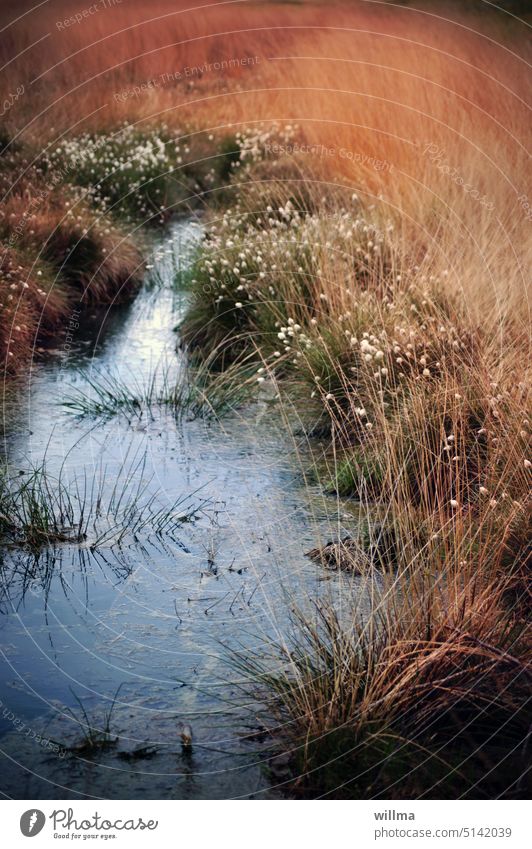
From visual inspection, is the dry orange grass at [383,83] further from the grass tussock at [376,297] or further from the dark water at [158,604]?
the dark water at [158,604]

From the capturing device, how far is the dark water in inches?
136

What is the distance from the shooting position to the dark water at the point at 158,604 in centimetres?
346

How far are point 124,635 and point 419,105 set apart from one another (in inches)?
236

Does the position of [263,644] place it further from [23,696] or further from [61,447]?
[61,447]

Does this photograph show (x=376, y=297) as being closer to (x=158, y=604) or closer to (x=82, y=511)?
(x=82, y=511)

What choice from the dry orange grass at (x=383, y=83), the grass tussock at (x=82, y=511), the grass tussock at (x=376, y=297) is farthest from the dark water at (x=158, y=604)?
the dry orange grass at (x=383, y=83)

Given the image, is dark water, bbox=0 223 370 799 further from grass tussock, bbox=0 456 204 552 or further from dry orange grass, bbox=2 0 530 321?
dry orange grass, bbox=2 0 530 321

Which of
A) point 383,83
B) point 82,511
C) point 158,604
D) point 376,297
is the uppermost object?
point 383,83

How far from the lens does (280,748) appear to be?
3.45 meters

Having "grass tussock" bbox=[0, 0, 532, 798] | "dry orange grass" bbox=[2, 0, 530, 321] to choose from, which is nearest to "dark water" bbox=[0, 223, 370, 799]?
Answer: "grass tussock" bbox=[0, 0, 532, 798]

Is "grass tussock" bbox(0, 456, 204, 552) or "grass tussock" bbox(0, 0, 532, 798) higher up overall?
"grass tussock" bbox(0, 0, 532, 798)

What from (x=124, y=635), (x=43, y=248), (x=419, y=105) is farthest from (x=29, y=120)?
(x=124, y=635)

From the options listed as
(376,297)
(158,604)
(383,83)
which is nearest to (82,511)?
(158,604)

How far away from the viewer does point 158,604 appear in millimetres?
4512
